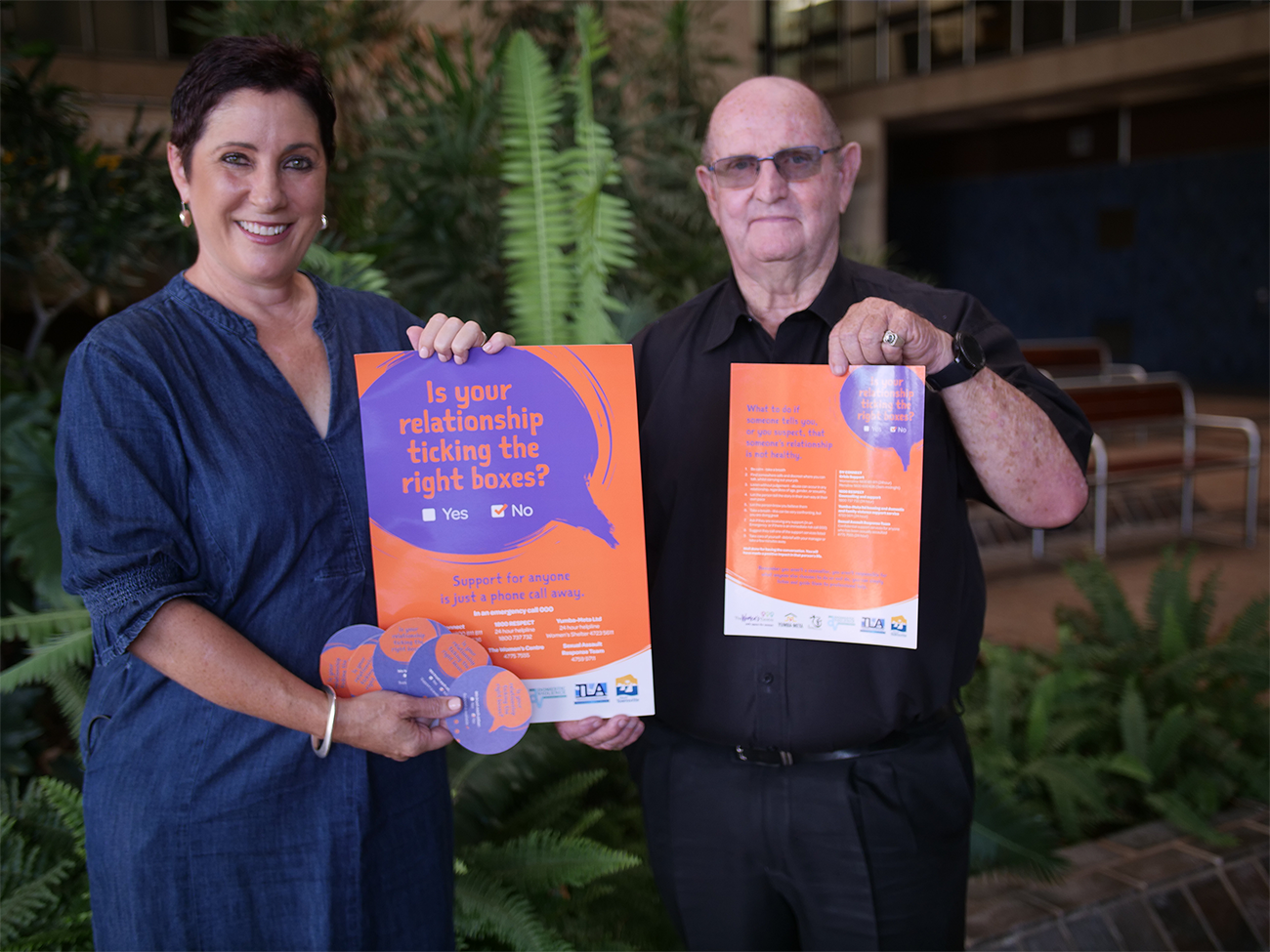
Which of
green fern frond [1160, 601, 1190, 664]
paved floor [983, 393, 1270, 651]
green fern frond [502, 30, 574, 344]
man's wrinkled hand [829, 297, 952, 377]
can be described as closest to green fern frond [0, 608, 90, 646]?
green fern frond [502, 30, 574, 344]

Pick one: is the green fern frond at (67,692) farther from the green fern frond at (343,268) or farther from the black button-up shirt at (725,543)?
the black button-up shirt at (725,543)

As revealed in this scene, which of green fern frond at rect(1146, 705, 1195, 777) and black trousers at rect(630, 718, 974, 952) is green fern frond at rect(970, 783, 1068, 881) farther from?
black trousers at rect(630, 718, 974, 952)

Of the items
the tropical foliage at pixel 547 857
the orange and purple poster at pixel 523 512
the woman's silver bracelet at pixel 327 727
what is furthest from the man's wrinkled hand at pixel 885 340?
the tropical foliage at pixel 547 857

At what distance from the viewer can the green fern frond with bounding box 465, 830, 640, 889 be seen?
2.16 meters

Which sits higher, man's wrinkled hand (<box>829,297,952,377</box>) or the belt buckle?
man's wrinkled hand (<box>829,297,952,377</box>)

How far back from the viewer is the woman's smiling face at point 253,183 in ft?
4.03

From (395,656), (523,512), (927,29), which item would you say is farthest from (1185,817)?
(927,29)

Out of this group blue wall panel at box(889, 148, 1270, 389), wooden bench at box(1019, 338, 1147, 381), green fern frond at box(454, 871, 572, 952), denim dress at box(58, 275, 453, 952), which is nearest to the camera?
denim dress at box(58, 275, 453, 952)

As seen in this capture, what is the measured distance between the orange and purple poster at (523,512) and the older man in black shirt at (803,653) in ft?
0.53

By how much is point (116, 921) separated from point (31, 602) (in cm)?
222

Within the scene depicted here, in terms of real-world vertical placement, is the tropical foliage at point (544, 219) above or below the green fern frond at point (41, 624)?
above

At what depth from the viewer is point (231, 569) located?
1240 mm

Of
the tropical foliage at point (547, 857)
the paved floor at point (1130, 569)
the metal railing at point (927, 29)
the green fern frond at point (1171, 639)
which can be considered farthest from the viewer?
the metal railing at point (927, 29)

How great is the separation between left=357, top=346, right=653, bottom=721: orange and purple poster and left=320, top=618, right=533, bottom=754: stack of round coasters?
1.8 inches
